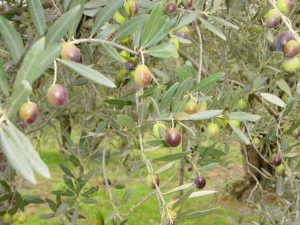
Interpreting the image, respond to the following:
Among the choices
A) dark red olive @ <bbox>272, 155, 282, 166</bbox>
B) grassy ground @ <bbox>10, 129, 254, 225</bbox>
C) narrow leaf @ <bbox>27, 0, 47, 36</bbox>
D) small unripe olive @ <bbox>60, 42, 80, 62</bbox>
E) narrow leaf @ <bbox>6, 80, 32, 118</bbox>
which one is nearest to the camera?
narrow leaf @ <bbox>6, 80, 32, 118</bbox>

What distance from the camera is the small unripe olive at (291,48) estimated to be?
1.35 m

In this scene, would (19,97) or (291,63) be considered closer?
(19,97)

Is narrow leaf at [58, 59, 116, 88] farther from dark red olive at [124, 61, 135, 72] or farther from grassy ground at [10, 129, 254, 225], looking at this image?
grassy ground at [10, 129, 254, 225]

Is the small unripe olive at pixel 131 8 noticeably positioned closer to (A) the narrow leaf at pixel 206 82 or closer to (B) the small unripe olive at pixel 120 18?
(B) the small unripe olive at pixel 120 18

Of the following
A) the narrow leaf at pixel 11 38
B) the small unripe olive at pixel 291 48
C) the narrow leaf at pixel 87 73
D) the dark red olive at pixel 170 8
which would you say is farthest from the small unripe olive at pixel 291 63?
the narrow leaf at pixel 11 38

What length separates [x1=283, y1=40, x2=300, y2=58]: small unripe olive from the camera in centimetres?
135

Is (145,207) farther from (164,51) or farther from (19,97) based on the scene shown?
(19,97)

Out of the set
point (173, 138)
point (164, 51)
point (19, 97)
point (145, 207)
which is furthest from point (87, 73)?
point (145, 207)

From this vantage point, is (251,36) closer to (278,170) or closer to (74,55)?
(278,170)

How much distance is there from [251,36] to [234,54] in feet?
0.67

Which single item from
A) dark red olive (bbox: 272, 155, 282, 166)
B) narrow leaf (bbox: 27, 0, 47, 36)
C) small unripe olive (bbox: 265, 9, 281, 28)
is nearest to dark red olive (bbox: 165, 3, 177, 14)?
small unripe olive (bbox: 265, 9, 281, 28)

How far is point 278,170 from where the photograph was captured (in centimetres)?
225

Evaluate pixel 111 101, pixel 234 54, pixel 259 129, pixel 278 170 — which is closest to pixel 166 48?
pixel 111 101

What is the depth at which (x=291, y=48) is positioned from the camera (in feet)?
4.44
